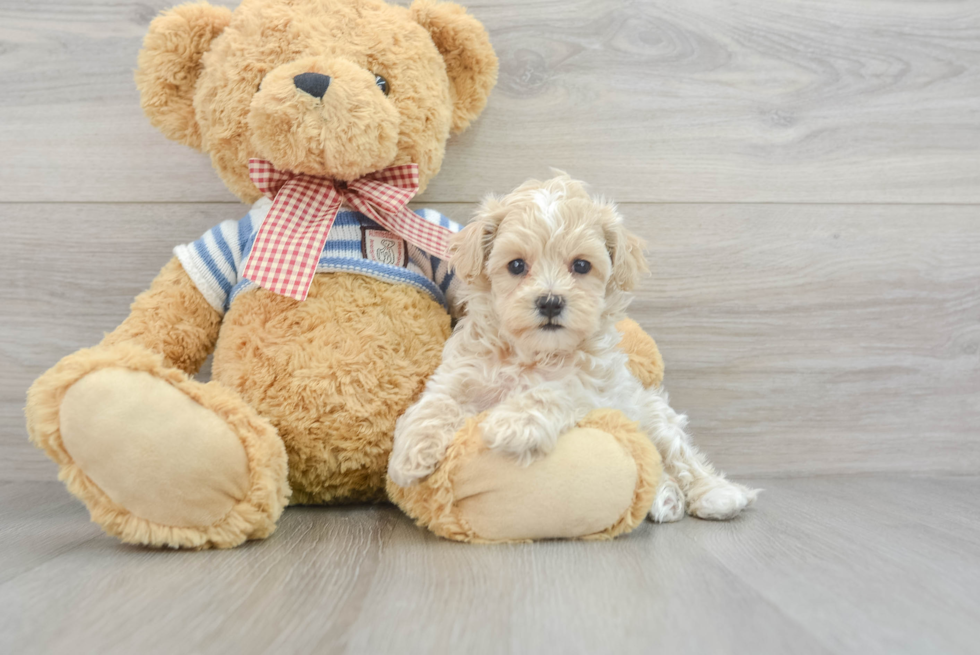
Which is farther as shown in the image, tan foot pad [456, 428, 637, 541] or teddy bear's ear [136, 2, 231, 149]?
teddy bear's ear [136, 2, 231, 149]

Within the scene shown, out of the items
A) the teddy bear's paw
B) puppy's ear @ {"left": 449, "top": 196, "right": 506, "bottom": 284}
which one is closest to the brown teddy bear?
the teddy bear's paw

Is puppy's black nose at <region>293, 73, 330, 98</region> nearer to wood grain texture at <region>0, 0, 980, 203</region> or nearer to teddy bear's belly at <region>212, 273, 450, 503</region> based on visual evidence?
teddy bear's belly at <region>212, 273, 450, 503</region>

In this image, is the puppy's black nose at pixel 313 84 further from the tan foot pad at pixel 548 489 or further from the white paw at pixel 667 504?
the white paw at pixel 667 504

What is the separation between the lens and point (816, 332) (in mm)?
1528

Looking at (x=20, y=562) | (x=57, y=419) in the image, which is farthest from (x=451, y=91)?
(x=20, y=562)

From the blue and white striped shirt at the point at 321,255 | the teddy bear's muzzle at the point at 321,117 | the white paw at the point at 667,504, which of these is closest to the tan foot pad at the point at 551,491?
the white paw at the point at 667,504

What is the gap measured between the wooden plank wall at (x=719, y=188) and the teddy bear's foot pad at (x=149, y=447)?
0.62 metres

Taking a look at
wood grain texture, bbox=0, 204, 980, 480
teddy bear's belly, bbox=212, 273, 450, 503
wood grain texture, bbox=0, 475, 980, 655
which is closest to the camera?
wood grain texture, bbox=0, 475, 980, 655

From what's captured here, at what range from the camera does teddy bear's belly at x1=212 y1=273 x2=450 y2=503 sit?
1.12 m

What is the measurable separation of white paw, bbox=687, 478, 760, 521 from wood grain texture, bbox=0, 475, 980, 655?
3 cm

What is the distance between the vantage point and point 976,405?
5.10ft

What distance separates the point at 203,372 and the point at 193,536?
0.49m

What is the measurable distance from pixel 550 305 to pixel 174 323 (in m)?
0.66

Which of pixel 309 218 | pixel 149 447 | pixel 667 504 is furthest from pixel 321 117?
pixel 667 504
